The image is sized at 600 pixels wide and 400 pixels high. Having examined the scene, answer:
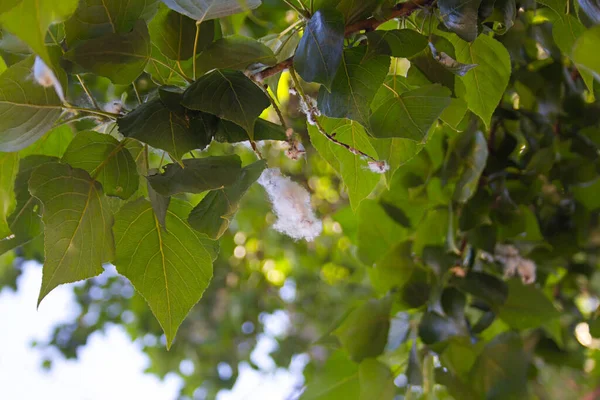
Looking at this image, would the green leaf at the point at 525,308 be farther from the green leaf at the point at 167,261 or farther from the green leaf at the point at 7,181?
the green leaf at the point at 7,181

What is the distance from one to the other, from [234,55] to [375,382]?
1.10ft

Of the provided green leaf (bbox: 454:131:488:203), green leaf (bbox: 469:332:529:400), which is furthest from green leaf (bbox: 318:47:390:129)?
green leaf (bbox: 469:332:529:400)

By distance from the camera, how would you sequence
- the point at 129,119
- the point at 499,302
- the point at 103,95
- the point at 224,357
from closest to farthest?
1. the point at 129,119
2. the point at 499,302
3. the point at 103,95
4. the point at 224,357

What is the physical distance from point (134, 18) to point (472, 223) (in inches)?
14.7

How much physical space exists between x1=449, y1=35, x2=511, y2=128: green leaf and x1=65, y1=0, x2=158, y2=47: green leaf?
211mm

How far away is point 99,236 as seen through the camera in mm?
327

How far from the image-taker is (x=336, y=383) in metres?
0.59

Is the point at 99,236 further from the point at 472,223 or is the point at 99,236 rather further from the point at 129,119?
the point at 472,223

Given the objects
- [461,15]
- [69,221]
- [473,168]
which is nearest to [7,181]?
[69,221]

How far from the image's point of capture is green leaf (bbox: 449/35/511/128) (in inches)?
15.4

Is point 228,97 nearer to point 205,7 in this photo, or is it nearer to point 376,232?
point 205,7

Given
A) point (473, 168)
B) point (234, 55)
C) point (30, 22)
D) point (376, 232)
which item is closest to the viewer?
point (30, 22)

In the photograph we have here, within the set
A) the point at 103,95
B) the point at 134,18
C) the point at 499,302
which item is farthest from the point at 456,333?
the point at 103,95

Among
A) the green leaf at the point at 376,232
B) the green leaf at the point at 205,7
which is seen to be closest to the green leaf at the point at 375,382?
the green leaf at the point at 376,232
